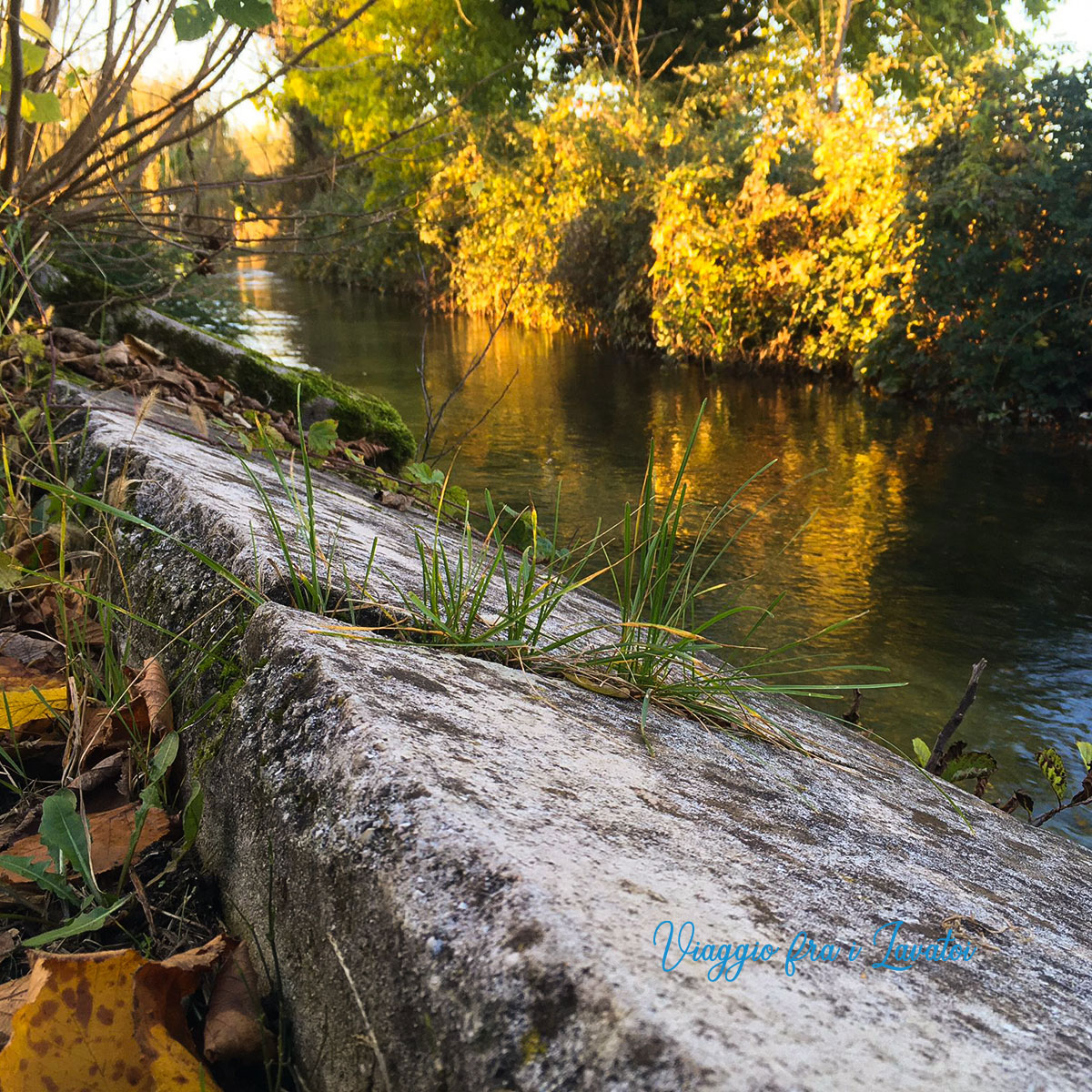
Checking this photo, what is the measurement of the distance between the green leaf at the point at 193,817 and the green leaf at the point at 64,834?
0.33 ft

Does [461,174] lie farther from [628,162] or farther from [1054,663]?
[1054,663]

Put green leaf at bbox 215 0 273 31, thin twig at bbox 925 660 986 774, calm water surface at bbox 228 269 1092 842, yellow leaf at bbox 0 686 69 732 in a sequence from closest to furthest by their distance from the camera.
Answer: yellow leaf at bbox 0 686 69 732 → green leaf at bbox 215 0 273 31 → thin twig at bbox 925 660 986 774 → calm water surface at bbox 228 269 1092 842

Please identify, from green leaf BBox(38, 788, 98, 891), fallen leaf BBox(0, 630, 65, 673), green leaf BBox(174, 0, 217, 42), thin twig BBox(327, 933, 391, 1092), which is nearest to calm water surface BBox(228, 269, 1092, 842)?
green leaf BBox(174, 0, 217, 42)

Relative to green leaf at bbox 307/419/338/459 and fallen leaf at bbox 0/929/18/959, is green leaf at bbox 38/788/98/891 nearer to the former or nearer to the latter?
fallen leaf at bbox 0/929/18/959

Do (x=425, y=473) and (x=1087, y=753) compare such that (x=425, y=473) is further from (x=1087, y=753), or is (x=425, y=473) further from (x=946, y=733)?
(x=1087, y=753)

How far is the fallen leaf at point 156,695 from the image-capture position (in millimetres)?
1209

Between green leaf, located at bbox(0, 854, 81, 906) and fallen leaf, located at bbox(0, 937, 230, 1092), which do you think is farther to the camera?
green leaf, located at bbox(0, 854, 81, 906)

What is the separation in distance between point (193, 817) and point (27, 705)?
0.50m

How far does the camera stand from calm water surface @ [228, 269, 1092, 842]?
11.3 ft

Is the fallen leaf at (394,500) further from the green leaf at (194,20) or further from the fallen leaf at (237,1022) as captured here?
the fallen leaf at (237,1022)

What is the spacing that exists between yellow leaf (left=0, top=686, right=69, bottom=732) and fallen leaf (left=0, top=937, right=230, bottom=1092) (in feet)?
1.95

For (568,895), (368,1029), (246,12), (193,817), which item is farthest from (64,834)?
(246,12)

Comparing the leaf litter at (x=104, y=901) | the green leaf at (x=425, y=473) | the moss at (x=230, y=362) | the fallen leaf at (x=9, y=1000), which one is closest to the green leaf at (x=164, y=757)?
the leaf litter at (x=104, y=901)

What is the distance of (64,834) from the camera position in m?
1.03
